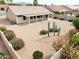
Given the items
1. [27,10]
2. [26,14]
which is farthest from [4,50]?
[27,10]

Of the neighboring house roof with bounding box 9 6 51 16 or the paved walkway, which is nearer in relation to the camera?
the paved walkway

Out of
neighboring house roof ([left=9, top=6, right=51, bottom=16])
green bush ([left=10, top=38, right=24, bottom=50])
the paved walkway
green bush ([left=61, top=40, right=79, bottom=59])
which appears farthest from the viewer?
neighboring house roof ([left=9, top=6, right=51, bottom=16])

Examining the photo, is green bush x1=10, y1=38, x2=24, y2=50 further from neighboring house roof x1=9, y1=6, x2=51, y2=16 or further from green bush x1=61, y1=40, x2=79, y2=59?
neighboring house roof x1=9, y1=6, x2=51, y2=16

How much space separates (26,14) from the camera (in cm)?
4562

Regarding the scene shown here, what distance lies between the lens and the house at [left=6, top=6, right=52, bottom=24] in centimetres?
4466

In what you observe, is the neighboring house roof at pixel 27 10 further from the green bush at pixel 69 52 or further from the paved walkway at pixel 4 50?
the green bush at pixel 69 52

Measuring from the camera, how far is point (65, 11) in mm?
68062

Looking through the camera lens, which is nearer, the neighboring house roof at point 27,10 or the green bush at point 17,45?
the green bush at point 17,45

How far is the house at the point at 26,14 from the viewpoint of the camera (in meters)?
44.7

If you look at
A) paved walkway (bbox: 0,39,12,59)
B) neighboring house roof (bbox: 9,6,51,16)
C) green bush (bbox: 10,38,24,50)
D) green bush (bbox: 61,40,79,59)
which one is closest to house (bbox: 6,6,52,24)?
neighboring house roof (bbox: 9,6,51,16)

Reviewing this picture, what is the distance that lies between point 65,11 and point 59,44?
162 ft

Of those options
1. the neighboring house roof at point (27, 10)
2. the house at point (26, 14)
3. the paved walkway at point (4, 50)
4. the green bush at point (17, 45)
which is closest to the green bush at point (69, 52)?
the paved walkway at point (4, 50)

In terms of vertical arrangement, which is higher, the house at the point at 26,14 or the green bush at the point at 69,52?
the green bush at the point at 69,52

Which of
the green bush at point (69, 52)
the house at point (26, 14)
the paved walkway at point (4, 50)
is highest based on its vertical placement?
the green bush at point (69, 52)
